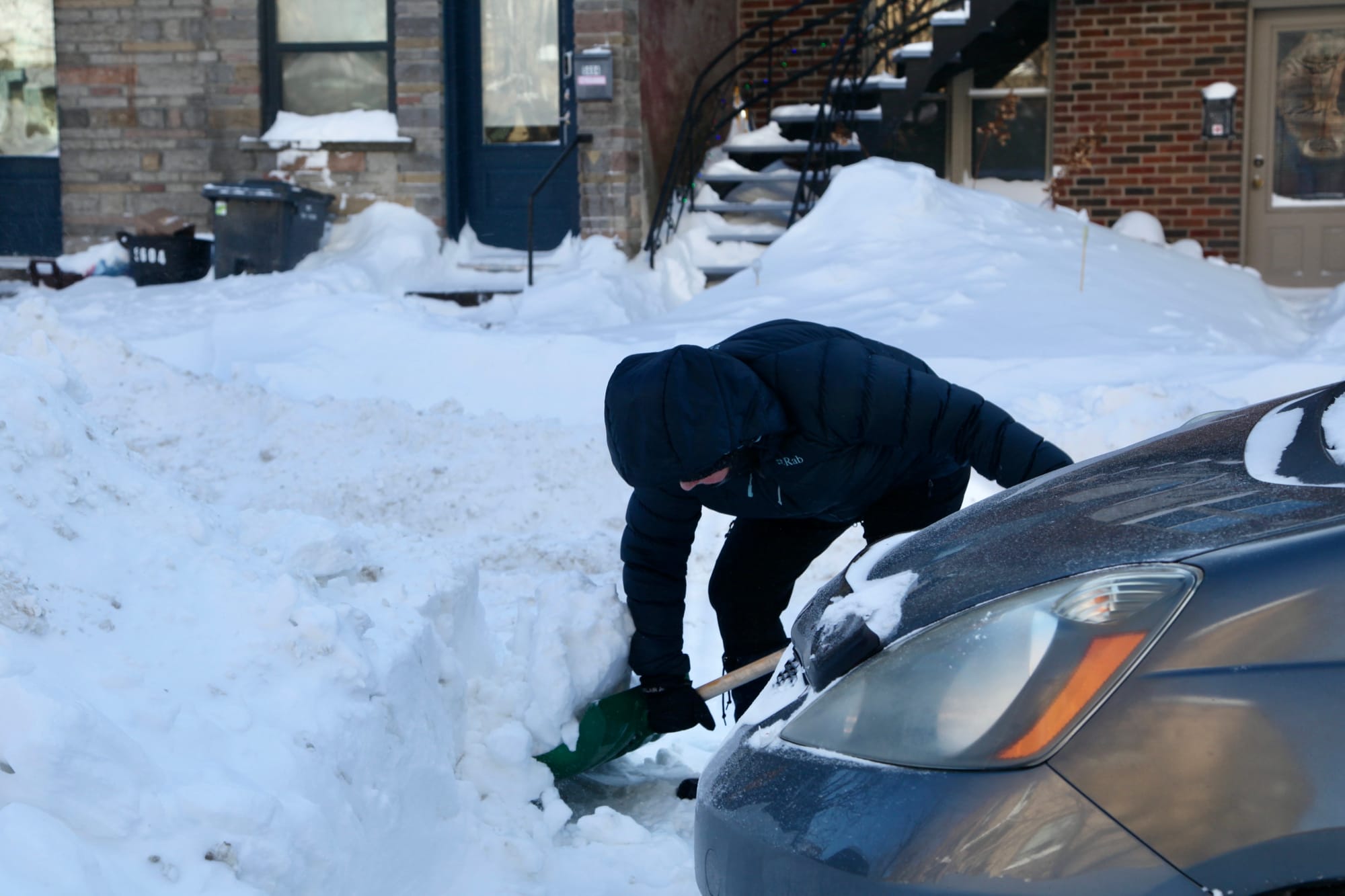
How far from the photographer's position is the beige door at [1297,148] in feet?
38.2

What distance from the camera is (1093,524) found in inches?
76.0

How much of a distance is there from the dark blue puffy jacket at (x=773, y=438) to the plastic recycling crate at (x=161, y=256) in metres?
8.72

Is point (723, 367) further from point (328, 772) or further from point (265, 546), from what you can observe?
point (265, 546)

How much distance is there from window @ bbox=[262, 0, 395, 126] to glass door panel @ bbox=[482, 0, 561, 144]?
86cm

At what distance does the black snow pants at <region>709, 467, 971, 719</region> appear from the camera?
3.38 meters

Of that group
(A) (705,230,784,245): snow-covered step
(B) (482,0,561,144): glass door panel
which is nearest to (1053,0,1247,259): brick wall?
(A) (705,230,784,245): snow-covered step

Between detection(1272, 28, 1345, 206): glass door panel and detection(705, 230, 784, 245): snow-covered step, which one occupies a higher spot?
detection(1272, 28, 1345, 206): glass door panel

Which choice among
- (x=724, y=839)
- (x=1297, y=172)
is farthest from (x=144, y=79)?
(x=724, y=839)

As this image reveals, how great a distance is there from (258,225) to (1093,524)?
31.3ft

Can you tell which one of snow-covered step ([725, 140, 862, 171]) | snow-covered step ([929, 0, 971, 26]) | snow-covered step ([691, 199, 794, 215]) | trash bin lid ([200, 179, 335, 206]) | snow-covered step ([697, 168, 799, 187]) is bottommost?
snow-covered step ([691, 199, 794, 215])

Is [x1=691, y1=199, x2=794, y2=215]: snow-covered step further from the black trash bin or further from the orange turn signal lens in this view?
the orange turn signal lens

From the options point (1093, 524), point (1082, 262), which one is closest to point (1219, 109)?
point (1082, 262)

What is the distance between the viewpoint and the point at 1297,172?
38.8 feet

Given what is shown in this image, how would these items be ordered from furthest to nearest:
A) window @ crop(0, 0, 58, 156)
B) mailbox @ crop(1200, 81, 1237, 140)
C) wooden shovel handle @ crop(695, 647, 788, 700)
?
window @ crop(0, 0, 58, 156), mailbox @ crop(1200, 81, 1237, 140), wooden shovel handle @ crop(695, 647, 788, 700)
